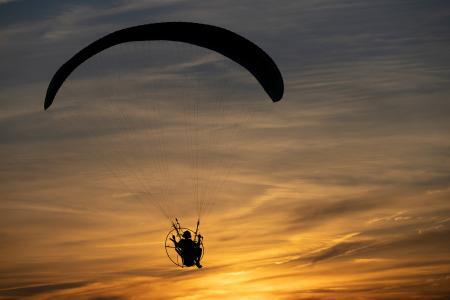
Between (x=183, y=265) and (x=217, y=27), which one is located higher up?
A: (x=217, y=27)

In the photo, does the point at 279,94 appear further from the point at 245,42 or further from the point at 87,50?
the point at 87,50

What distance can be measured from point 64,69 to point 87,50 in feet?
4.63

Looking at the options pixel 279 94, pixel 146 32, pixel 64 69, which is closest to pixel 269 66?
pixel 279 94

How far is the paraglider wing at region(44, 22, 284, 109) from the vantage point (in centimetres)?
5459

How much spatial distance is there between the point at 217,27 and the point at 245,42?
134 cm

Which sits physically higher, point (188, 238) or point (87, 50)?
point (87, 50)

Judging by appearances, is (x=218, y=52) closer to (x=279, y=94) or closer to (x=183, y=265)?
(x=279, y=94)

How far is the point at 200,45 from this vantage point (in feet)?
183

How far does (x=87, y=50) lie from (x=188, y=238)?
913 centimetres

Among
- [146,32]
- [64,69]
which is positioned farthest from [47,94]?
[146,32]

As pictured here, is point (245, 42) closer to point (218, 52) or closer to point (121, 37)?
point (218, 52)

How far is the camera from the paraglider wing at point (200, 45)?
2149 inches

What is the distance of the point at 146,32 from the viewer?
54.9 meters

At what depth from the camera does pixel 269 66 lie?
54.8 m
